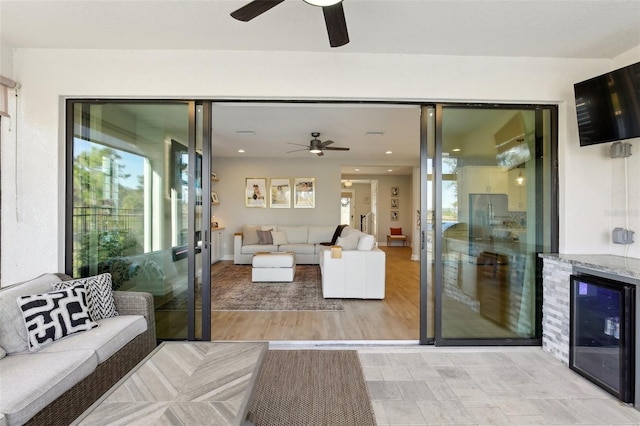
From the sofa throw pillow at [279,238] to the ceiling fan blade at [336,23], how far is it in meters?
5.36

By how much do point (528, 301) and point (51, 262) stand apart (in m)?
4.42

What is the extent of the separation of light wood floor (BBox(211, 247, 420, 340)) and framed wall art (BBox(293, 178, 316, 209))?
12.9 feet

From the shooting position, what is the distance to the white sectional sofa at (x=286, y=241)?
6.72 m

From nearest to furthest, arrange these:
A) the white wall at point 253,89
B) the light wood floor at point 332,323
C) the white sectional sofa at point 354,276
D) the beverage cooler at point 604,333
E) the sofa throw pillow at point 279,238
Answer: the beverage cooler at point 604,333
the white wall at point 253,89
the light wood floor at point 332,323
the white sectional sofa at point 354,276
the sofa throw pillow at point 279,238

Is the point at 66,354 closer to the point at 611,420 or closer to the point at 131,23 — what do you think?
the point at 131,23

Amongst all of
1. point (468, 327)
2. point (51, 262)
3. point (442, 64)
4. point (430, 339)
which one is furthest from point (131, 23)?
point (468, 327)

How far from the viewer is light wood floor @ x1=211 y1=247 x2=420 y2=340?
2975 millimetres

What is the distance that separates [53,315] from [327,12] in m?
2.53

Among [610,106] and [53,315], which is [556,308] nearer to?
[610,106]

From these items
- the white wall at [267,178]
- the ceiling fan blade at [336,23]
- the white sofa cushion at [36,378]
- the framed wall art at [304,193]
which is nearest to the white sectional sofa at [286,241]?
the white wall at [267,178]

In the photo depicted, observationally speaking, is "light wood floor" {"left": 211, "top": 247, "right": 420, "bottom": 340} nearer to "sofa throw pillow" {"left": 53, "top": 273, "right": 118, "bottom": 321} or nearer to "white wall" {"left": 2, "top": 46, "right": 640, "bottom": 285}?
"sofa throw pillow" {"left": 53, "top": 273, "right": 118, "bottom": 321}

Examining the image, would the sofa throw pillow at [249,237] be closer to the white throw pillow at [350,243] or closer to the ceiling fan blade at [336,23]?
the white throw pillow at [350,243]

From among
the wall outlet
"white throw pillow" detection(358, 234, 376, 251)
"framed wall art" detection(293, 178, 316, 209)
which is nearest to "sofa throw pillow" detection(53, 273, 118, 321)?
"white throw pillow" detection(358, 234, 376, 251)

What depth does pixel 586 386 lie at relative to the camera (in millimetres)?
2172
